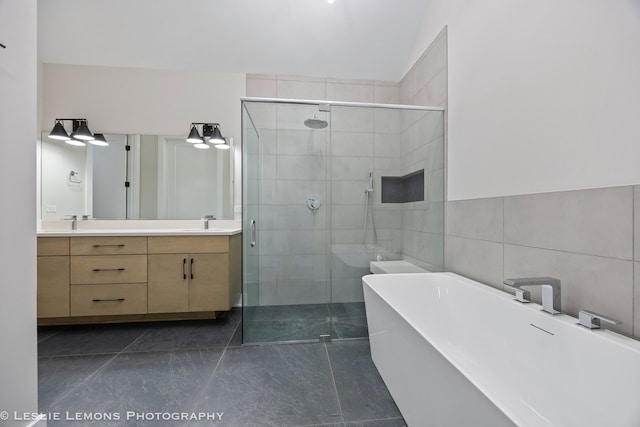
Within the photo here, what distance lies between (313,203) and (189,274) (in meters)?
1.23

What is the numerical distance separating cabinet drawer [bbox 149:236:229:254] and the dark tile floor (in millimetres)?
677

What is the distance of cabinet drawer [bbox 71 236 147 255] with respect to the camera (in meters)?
2.10

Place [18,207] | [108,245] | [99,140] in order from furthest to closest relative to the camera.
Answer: [99,140] → [108,245] → [18,207]

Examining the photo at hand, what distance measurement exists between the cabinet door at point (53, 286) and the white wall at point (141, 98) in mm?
1331

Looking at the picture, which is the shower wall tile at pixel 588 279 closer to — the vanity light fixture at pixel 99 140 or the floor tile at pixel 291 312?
the floor tile at pixel 291 312

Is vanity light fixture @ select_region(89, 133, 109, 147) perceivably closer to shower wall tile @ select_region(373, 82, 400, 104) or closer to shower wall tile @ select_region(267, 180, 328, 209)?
shower wall tile @ select_region(267, 180, 328, 209)

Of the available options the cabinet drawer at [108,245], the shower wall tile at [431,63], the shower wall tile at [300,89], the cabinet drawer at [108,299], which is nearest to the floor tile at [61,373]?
the cabinet drawer at [108,299]

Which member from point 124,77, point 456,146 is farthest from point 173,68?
point 456,146

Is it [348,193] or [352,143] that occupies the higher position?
[352,143]

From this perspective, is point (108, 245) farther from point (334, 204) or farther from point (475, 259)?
point (475, 259)

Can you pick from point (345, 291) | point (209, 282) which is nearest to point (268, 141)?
point (209, 282)

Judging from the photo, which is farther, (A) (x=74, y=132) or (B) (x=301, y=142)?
(A) (x=74, y=132)

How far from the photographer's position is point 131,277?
216 centimetres

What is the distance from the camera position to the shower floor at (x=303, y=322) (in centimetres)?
202
